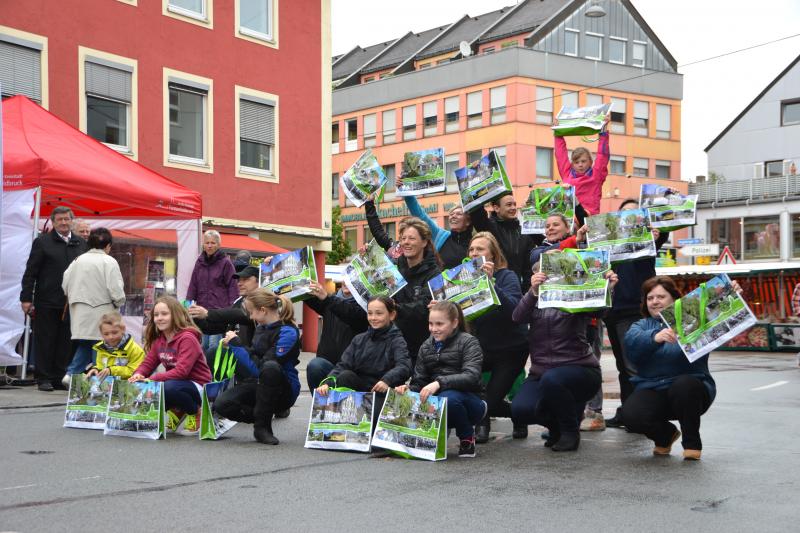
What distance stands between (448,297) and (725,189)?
53957mm

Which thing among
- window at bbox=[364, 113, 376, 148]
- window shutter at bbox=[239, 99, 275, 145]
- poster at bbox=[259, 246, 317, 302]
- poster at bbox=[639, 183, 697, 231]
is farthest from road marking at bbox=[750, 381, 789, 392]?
window at bbox=[364, 113, 376, 148]

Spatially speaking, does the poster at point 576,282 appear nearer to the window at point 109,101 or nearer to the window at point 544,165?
the window at point 109,101

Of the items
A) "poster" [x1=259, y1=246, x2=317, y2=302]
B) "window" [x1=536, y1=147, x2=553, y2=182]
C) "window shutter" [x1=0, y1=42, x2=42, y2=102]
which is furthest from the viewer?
"window" [x1=536, y1=147, x2=553, y2=182]

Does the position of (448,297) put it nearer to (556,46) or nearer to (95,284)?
(95,284)

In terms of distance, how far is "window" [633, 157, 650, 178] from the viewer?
209 feet

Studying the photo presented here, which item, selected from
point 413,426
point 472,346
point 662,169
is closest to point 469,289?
point 472,346

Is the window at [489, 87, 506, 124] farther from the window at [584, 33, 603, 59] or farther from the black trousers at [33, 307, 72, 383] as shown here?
the black trousers at [33, 307, 72, 383]

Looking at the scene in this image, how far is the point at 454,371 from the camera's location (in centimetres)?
822

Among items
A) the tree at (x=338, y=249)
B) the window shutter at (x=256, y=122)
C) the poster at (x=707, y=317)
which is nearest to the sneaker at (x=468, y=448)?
the poster at (x=707, y=317)

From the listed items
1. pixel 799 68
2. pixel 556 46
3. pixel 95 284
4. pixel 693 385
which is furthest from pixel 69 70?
pixel 799 68

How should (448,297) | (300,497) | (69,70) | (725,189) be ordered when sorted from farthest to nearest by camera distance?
1. (725,189)
2. (69,70)
3. (448,297)
4. (300,497)

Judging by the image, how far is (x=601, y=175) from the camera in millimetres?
10273

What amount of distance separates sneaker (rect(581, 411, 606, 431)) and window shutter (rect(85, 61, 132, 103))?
601 inches

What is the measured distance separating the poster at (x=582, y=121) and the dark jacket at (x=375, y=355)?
2.73 metres
